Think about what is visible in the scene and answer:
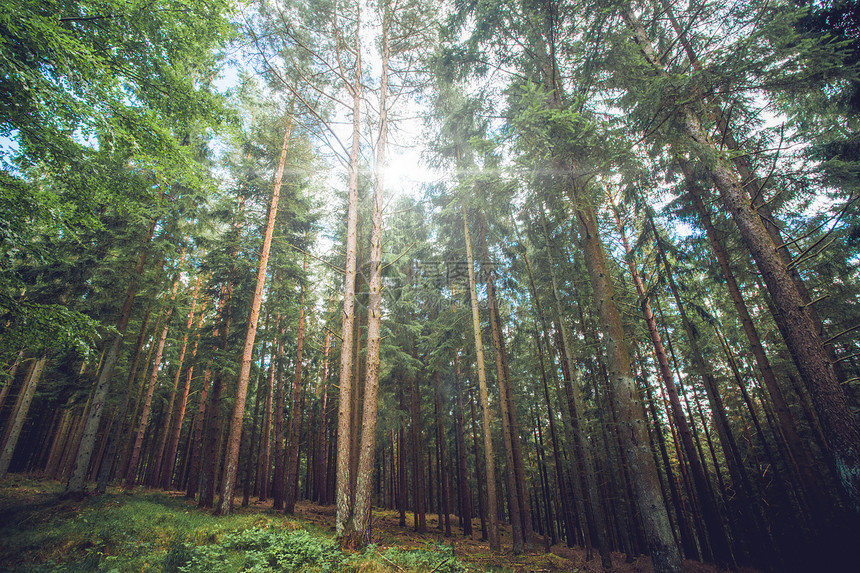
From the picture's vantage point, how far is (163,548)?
6.11m

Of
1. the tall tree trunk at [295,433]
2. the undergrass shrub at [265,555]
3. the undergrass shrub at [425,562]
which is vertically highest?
the tall tree trunk at [295,433]

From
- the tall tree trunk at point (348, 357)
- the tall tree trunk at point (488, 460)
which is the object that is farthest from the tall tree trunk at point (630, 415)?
the tall tree trunk at point (348, 357)

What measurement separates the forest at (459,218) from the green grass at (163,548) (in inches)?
8.9

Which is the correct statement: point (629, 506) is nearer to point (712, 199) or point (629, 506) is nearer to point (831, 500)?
point (831, 500)

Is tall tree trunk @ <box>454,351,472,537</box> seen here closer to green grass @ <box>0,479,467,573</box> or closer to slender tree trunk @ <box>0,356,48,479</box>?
green grass @ <box>0,479,467,573</box>

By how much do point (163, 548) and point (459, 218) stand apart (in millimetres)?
14503

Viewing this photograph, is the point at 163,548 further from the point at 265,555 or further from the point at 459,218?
the point at 459,218

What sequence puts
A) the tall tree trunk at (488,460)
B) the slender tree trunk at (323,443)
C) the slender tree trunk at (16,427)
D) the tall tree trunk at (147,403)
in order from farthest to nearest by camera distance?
the slender tree trunk at (323,443), the tall tree trunk at (147,403), the slender tree trunk at (16,427), the tall tree trunk at (488,460)

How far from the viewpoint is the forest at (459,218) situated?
237 inches

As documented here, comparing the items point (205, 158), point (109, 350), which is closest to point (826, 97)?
point (205, 158)

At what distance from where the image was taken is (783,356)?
13.8 metres

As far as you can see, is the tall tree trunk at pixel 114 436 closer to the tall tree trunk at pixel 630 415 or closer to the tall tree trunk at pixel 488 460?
the tall tree trunk at pixel 488 460

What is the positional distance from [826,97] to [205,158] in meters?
23.5

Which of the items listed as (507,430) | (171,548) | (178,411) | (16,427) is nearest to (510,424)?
(507,430)
